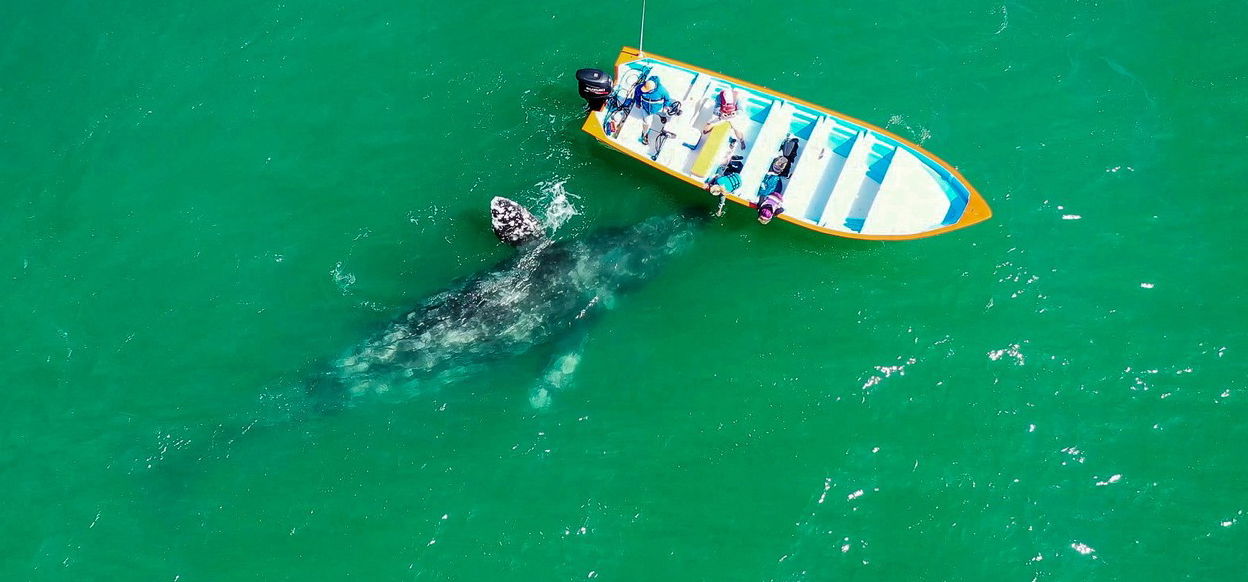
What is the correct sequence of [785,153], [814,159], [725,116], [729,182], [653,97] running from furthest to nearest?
[653,97] < [725,116] < [814,159] < [785,153] < [729,182]

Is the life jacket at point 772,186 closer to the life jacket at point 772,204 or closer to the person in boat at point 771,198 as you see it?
the person in boat at point 771,198

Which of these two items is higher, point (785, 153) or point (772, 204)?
point (785, 153)

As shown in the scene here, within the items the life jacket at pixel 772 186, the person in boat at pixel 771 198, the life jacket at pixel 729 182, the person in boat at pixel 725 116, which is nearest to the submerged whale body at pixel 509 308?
the life jacket at pixel 729 182

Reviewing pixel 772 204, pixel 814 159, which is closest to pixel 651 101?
pixel 772 204

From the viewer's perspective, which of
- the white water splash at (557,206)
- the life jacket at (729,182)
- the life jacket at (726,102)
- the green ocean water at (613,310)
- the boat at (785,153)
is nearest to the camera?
the green ocean water at (613,310)

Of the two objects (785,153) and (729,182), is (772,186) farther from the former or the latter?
(729,182)
